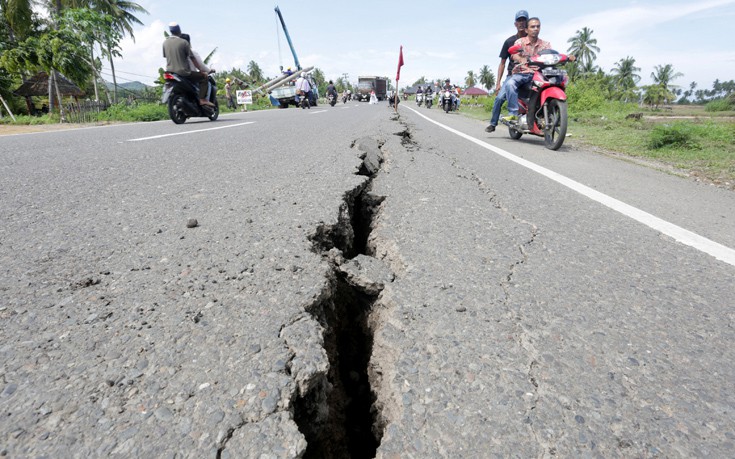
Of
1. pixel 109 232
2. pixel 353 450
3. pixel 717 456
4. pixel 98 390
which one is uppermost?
pixel 109 232

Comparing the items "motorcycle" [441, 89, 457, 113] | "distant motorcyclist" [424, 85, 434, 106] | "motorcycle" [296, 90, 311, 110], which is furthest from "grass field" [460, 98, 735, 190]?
"distant motorcyclist" [424, 85, 434, 106]

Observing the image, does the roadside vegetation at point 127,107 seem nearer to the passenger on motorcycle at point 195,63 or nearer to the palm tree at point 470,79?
the passenger on motorcycle at point 195,63

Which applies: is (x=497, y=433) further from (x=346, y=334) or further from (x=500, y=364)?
(x=346, y=334)

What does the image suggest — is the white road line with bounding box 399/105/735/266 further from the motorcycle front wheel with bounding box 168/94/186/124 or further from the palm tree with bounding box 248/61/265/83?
the palm tree with bounding box 248/61/265/83

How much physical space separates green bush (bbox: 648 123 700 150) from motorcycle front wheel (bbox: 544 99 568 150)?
128 cm

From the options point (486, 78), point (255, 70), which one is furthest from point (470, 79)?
point (255, 70)

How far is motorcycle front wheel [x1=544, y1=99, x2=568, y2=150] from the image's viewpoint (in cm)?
485

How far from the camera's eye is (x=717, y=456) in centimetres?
80

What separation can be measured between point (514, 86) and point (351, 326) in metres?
5.06

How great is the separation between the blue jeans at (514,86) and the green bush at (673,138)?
1761 mm

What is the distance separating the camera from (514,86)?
18.2 feet

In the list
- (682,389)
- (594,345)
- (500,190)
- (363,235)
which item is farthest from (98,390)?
(500,190)

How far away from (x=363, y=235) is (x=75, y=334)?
4.86ft

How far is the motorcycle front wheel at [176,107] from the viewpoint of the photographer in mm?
7152
